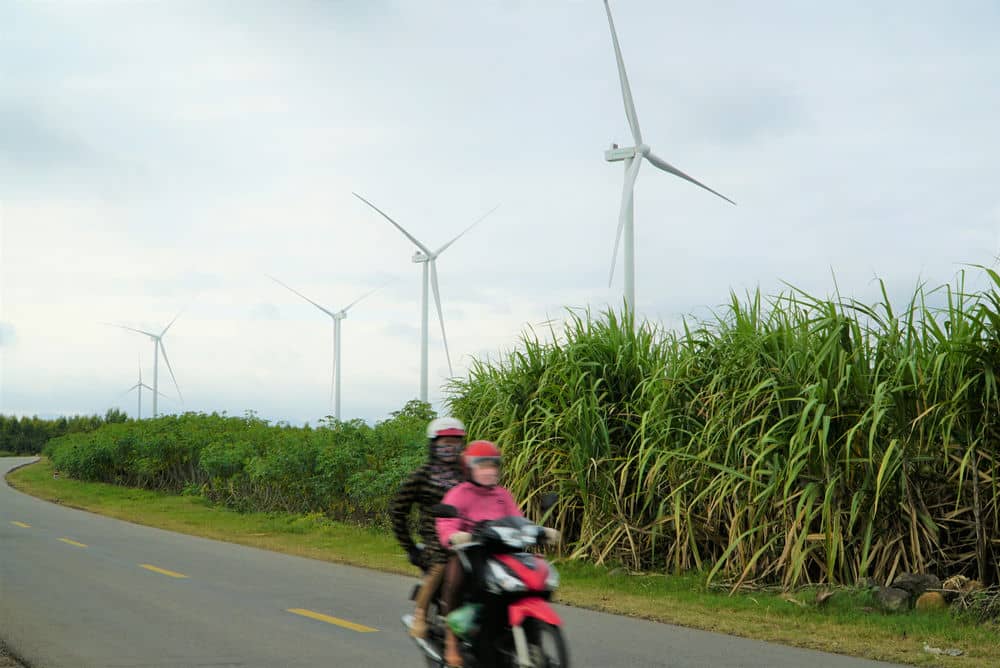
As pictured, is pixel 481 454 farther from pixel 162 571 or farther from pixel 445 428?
pixel 162 571

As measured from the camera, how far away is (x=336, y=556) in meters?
15.4

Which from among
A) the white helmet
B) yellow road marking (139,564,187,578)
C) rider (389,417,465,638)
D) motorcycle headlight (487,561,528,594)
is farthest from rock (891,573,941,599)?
yellow road marking (139,564,187,578)

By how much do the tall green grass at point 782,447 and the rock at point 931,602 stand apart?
2.39 ft

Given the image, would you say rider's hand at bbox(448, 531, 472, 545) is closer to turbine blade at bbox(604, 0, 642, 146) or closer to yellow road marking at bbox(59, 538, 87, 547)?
yellow road marking at bbox(59, 538, 87, 547)

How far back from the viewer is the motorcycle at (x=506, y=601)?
539 cm

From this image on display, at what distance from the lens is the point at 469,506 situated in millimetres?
6043

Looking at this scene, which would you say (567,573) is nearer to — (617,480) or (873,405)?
(617,480)

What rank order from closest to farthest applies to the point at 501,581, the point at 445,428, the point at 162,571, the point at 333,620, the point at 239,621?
the point at 501,581 < the point at 445,428 < the point at 239,621 < the point at 333,620 < the point at 162,571

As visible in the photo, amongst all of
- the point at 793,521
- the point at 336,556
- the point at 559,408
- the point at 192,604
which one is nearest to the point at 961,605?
the point at 793,521

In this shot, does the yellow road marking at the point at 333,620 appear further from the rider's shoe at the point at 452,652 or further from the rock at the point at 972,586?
the rock at the point at 972,586

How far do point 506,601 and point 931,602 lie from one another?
5412 mm

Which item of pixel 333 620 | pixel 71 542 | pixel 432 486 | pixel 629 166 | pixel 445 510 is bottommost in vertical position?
pixel 333 620

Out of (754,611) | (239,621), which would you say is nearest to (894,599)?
(754,611)

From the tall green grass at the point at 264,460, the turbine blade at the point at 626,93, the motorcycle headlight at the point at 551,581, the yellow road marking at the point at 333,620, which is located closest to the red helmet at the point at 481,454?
the motorcycle headlight at the point at 551,581
